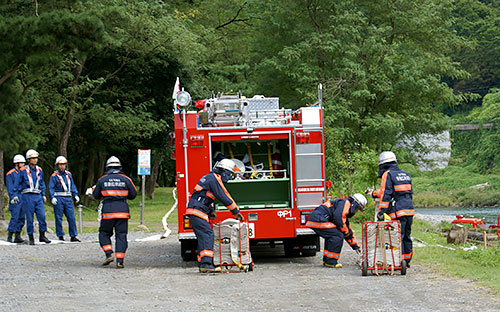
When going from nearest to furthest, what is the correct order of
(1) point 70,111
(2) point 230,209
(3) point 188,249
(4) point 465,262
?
(2) point 230,209 < (4) point 465,262 < (3) point 188,249 < (1) point 70,111

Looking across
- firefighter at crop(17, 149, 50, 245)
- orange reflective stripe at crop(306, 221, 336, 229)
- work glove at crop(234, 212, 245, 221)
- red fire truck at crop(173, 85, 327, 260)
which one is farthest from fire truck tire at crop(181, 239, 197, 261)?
firefighter at crop(17, 149, 50, 245)

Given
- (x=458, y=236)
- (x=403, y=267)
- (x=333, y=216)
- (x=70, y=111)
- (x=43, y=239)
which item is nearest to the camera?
(x=403, y=267)

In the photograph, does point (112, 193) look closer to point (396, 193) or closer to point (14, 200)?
point (396, 193)

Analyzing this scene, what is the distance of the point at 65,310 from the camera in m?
8.41

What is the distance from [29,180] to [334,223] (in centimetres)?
744

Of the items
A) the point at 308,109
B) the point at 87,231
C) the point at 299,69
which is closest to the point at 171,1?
the point at 299,69

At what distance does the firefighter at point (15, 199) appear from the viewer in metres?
16.7

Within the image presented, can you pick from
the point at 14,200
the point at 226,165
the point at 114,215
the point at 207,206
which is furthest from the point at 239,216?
the point at 14,200

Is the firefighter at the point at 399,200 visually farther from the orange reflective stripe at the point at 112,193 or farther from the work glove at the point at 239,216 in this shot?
the orange reflective stripe at the point at 112,193

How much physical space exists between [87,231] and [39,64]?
7.09 metres

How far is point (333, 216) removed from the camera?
12398 mm

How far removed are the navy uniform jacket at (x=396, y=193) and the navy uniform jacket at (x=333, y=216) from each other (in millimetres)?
820

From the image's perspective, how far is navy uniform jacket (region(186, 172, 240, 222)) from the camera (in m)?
11.9

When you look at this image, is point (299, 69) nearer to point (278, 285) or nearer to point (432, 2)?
point (432, 2)
